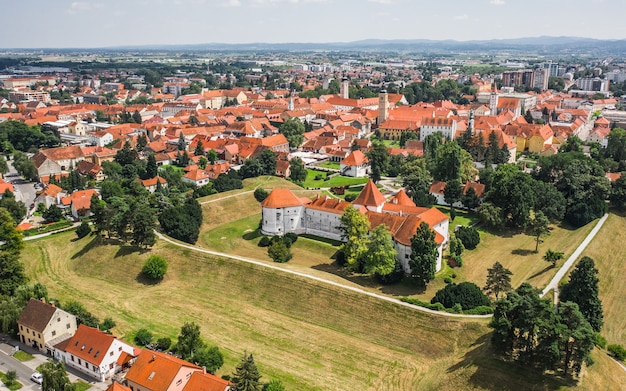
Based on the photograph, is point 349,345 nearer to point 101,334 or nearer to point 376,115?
point 101,334

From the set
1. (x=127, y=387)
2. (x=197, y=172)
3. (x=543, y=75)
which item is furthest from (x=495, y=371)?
(x=543, y=75)

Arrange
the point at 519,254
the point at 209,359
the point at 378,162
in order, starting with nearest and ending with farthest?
1. the point at 209,359
2. the point at 519,254
3. the point at 378,162

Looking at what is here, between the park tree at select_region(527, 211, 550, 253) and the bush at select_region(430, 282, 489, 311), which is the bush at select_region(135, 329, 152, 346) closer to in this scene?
the bush at select_region(430, 282, 489, 311)

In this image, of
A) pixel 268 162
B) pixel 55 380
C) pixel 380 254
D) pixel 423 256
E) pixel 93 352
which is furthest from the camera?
pixel 268 162

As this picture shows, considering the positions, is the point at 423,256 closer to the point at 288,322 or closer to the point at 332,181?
the point at 288,322

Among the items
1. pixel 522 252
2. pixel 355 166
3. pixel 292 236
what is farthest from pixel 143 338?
pixel 355 166

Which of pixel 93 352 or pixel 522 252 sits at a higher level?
pixel 93 352

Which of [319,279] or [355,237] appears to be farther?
[355,237]
